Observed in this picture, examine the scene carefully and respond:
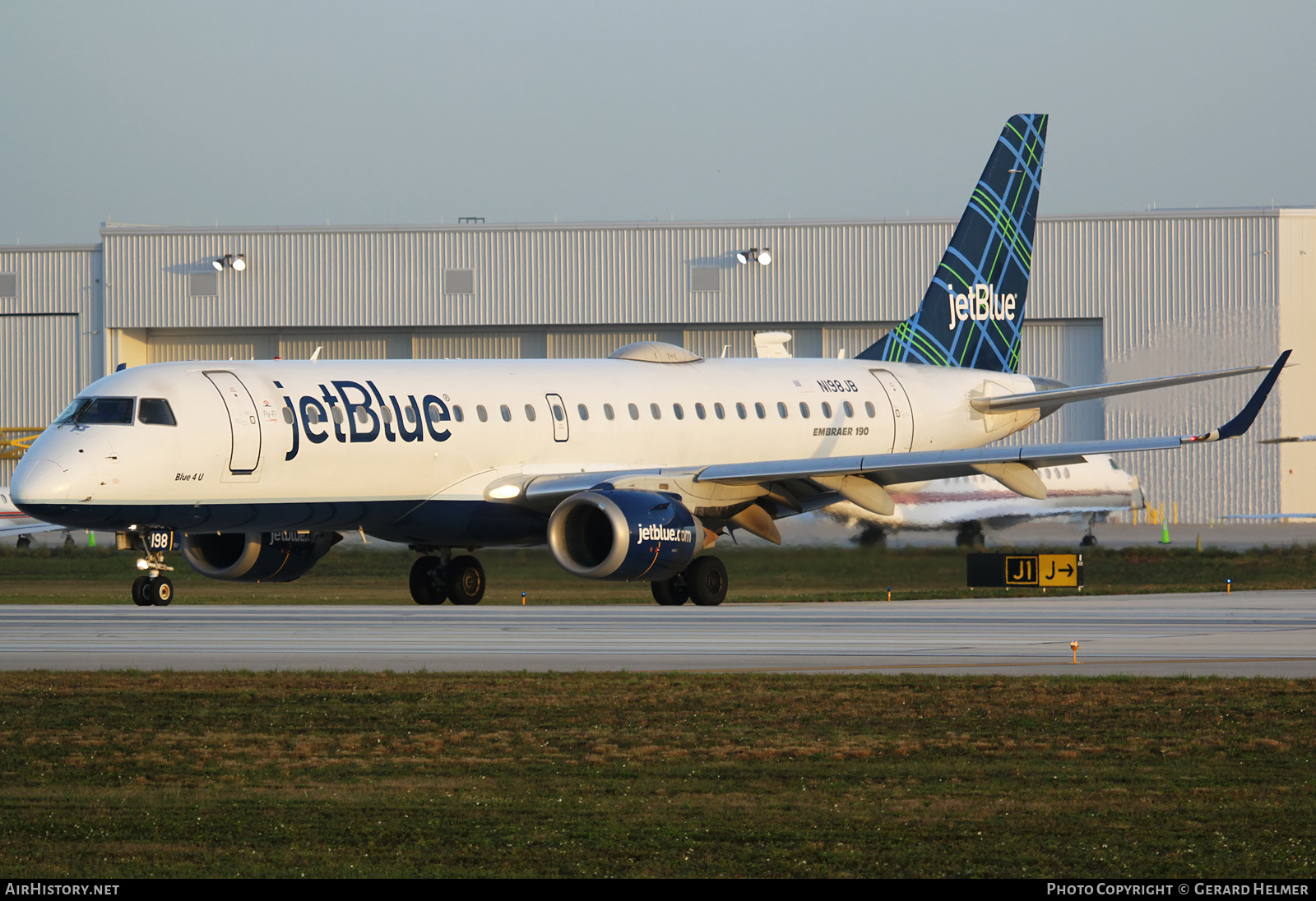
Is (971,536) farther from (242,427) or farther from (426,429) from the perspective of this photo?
(242,427)

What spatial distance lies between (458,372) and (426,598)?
456 centimetres

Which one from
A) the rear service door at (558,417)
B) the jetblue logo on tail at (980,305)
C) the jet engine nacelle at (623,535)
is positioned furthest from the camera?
the jetblue logo on tail at (980,305)

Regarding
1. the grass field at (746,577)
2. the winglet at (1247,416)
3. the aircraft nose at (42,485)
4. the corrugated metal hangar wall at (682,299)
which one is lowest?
the grass field at (746,577)

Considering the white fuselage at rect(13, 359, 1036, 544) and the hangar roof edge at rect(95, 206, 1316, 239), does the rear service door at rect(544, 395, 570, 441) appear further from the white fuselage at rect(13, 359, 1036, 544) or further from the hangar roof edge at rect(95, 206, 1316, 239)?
the hangar roof edge at rect(95, 206, 1316, 239)

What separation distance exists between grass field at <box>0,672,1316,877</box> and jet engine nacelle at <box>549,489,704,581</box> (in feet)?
30.8

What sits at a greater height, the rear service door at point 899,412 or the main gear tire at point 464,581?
the rear service door at point 899,412

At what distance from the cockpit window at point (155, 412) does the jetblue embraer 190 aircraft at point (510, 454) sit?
0.10 ft

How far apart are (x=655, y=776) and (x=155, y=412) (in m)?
16.4

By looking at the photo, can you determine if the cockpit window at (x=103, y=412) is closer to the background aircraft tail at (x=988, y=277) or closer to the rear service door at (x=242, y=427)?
the rear service door at (x=242, y=427)

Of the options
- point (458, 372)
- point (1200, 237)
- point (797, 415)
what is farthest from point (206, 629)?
point (1200, 237)

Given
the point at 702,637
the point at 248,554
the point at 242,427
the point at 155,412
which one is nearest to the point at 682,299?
the point at 248,554

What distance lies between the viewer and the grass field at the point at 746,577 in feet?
112

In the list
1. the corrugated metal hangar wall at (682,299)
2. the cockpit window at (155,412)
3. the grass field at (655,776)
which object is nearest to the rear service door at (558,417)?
the cockpit window at (155,412)

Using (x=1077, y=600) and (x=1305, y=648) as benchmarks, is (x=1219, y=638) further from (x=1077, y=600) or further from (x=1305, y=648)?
(x=1077, y=600)
